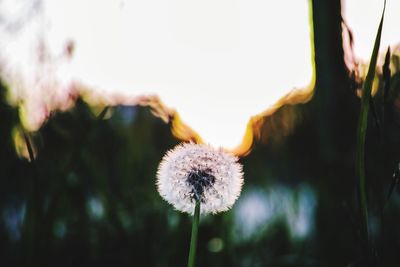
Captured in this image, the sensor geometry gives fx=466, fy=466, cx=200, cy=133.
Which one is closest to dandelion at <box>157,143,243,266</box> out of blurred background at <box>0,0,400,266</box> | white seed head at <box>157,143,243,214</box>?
white seed head at <box>157,143,243,214</box>

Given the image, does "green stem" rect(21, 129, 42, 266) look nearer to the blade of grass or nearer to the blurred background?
the blurred background

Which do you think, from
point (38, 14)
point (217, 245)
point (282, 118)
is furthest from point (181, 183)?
point (282, 118)

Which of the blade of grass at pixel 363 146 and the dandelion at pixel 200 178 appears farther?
the dandelion at pixel 200 178

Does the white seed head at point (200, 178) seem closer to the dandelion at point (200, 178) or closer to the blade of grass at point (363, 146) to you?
the dandelion at point (200, 178)

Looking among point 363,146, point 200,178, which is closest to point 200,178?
point 200,178

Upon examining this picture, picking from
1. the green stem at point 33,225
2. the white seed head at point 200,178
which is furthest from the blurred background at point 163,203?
the white seed head at point 200,178

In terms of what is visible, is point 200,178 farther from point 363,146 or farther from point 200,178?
point 363,146

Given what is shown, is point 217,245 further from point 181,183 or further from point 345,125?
point 181,183
